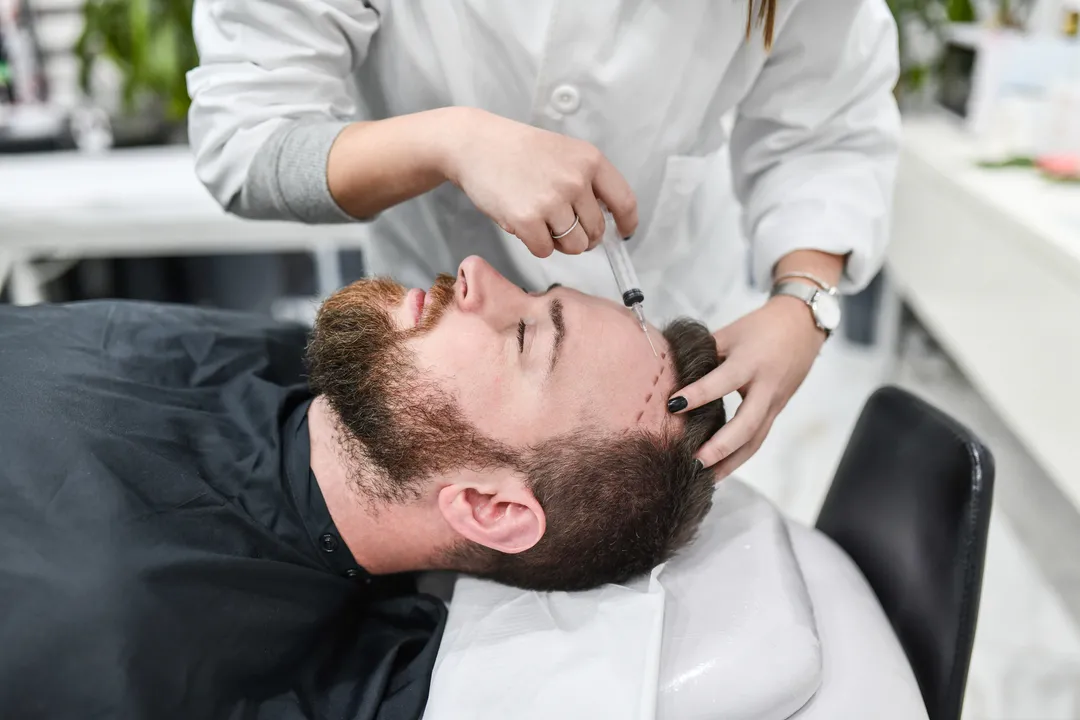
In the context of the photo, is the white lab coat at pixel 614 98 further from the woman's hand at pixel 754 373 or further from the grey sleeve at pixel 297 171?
the woman's hand at pixel 754 373

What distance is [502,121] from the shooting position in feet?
3.07

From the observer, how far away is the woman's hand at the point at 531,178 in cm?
89

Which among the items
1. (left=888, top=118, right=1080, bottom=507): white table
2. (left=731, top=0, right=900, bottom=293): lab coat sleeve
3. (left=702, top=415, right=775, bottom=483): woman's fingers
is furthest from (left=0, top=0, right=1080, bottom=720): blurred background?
(left=702, top=415, right=775, bottom=483): woman's fingers

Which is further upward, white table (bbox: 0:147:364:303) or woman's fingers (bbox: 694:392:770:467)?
woman's fingers (bbox: 694:392:770:467)

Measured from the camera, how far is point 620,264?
109 cm

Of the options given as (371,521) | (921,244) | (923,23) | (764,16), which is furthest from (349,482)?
(923,23)

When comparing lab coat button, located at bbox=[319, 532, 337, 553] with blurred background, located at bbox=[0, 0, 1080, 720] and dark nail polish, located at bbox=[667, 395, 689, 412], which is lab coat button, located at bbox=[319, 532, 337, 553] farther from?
blurred background, located at bbox=[0, 0, 1080, 720]

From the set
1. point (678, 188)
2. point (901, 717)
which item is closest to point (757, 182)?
point (678, 188)

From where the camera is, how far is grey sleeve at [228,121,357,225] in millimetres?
1037

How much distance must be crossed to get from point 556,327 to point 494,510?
0.25 metres

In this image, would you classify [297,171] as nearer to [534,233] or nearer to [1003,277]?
[534,233]

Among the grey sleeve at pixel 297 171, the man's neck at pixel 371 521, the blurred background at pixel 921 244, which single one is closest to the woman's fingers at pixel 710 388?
the man's neck at pixel 371 521

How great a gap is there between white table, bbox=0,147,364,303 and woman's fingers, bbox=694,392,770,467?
1.62 meters

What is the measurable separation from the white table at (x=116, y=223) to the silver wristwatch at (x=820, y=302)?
1.51 metres
